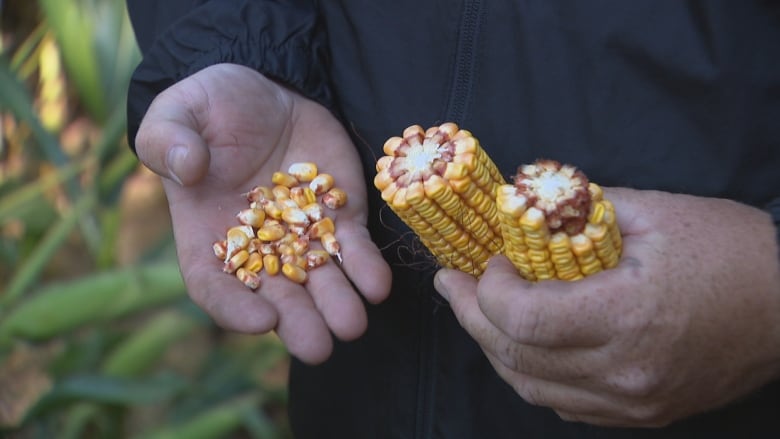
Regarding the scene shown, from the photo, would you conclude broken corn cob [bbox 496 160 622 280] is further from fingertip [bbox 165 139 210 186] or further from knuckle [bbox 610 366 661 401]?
fingertip [bbox 165 139 210 186]

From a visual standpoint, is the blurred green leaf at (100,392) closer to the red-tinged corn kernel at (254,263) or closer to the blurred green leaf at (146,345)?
the blurred green leaf at (146,345)

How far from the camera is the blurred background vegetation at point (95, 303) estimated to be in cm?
187

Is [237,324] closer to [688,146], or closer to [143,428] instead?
[688,146]

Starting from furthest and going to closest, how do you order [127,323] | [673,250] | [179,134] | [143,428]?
[127,323] → [143,428] → [179,134] → [673,250]

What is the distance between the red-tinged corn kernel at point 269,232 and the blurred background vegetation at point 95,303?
733mm

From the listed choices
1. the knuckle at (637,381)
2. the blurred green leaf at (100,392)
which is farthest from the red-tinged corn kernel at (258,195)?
the blurred green leaf at (100,392)

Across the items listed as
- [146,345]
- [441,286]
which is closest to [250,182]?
[441,286]

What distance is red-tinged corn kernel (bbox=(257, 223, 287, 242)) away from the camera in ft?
4.14

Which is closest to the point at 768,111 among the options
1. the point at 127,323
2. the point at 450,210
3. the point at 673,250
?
the point at 673,250

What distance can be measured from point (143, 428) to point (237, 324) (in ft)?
5.77

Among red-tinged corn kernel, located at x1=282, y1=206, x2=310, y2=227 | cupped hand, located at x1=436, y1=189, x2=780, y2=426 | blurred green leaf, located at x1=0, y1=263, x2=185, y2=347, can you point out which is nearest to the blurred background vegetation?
blurred green leaf, located at x1=0, y1=263, x2=185, y2=347

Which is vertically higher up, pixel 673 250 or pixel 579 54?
pixel 579 54

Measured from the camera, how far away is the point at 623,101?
1.01 m

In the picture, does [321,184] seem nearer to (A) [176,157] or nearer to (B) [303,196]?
(B) [303,196]
